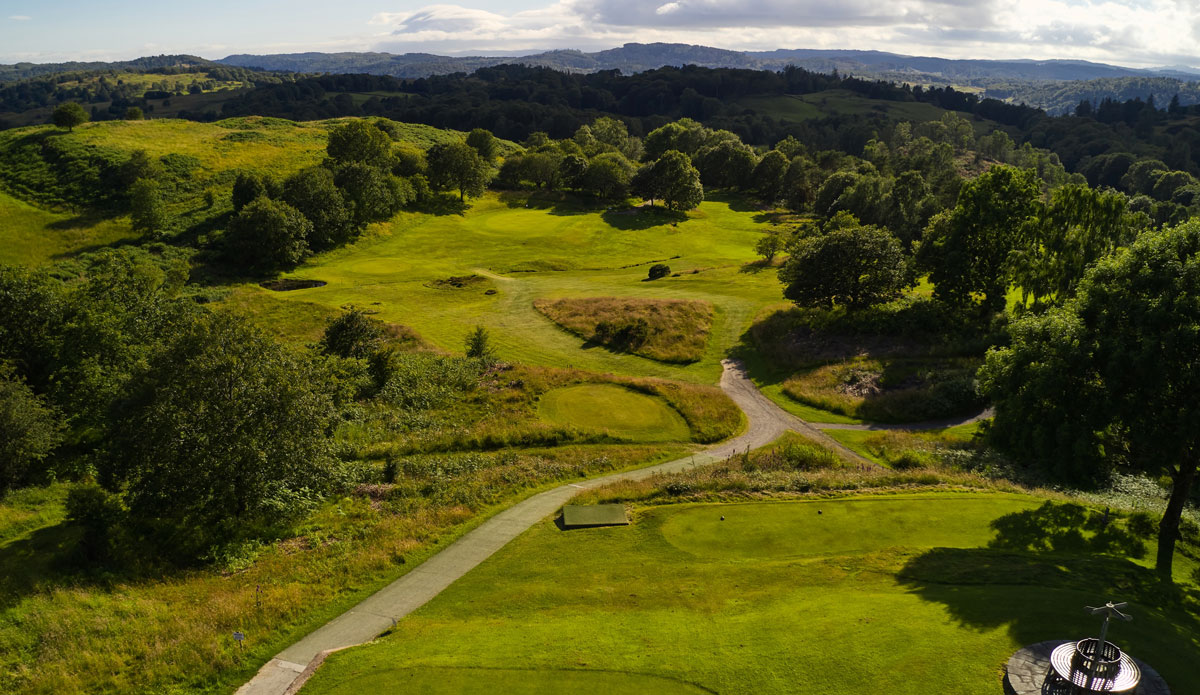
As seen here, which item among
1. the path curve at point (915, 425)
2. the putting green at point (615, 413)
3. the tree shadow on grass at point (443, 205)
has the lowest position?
the path curve at point (915, 425)

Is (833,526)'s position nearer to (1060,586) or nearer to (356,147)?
(1060,586)

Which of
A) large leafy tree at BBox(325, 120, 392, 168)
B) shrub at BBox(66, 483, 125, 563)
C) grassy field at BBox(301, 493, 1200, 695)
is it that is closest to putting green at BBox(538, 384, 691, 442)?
grassy field at BBox(301, 493, 1200, 695)

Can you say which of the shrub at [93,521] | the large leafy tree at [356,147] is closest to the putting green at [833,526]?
the shrub at [93,521]

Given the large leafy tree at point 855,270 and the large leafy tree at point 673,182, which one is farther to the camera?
the large leafy tree at point 673,182

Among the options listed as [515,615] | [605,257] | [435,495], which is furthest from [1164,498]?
[605,257]

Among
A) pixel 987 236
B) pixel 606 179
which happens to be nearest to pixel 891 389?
pixel 987 236

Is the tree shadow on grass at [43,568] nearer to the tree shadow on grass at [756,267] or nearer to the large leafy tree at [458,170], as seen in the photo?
the tree shadow on grass at [756,267]

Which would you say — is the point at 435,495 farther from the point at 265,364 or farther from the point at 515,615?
the point at 515,615
